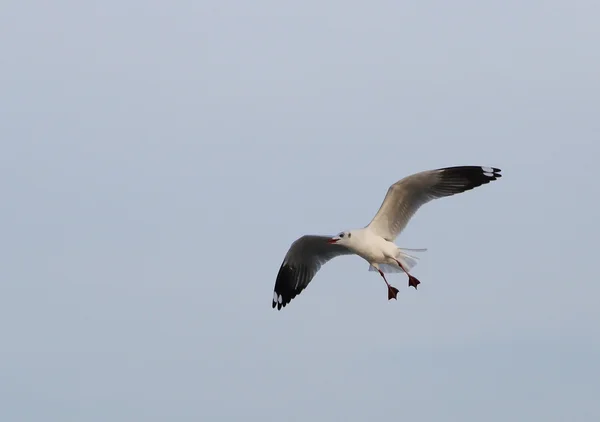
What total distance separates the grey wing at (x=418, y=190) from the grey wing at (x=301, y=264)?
1056mm

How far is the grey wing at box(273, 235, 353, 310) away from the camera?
16.8m

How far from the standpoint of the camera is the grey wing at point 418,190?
15.3m

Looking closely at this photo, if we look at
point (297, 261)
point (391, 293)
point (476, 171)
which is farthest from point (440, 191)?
point (297, 261)

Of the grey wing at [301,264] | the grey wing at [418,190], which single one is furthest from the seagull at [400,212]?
the grey wing at [301,264]

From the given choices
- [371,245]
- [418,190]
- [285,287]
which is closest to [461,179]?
[418,190]

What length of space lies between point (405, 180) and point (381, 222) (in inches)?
29.2

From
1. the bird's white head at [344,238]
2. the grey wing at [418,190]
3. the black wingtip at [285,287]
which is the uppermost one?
the grey wing at [418,190]

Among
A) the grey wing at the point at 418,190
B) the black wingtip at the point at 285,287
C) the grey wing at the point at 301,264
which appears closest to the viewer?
the grey wing at the point at 418,190

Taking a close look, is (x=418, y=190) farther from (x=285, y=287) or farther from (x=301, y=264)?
(x=285, y=287)

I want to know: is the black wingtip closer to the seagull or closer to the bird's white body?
the seagull

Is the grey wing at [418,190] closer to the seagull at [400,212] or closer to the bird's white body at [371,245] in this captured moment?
the seagull at [400,212]

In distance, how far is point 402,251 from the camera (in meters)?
15.5

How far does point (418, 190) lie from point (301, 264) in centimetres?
270

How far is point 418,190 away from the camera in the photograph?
15.5 m
